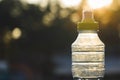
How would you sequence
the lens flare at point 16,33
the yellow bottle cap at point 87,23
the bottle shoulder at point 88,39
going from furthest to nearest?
the lens flare at point 16,33
the bottle shoulder at point 88,39
the yellow bottle cap at point 87,23

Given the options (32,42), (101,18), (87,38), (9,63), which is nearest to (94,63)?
(87,38)

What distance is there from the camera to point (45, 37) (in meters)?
15.0

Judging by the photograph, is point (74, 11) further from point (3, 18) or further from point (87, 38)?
point (87, 38)

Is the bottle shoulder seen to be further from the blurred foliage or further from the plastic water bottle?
the blurred foliage

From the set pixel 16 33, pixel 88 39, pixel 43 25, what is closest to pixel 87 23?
pixel 88 39

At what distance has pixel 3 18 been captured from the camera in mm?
14258

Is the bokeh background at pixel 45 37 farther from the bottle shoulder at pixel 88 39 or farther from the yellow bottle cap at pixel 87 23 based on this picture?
the yellow bottle cap at pixel 87 23

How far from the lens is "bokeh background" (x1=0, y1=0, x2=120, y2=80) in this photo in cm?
Result: 1392

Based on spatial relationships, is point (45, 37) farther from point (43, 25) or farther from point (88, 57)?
point (88, 57)

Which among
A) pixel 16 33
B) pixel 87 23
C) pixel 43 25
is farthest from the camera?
pixel 16 33

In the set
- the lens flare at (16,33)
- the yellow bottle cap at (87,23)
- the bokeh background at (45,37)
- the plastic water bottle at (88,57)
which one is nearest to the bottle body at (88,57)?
the plastic water bottle at (88,57)

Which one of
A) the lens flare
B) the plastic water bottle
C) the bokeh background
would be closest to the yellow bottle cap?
the plastic water bottle

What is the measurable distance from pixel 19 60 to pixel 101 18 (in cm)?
277

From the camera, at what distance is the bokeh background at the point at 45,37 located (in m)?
13.9
